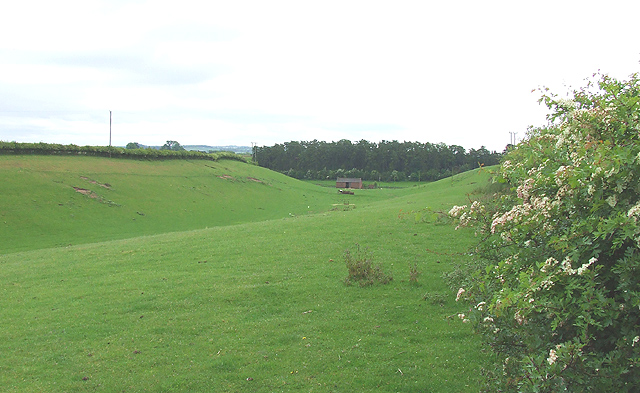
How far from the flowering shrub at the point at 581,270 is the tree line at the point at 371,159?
12264 cm

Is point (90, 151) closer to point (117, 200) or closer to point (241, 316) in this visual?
point (117, 200)

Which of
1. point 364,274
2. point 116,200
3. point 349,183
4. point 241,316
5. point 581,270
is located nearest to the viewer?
point 581,270

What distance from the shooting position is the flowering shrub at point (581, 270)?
3.42 m

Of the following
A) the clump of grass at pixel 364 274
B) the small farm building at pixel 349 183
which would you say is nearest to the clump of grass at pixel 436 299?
the clump of grass at pixel 364 274

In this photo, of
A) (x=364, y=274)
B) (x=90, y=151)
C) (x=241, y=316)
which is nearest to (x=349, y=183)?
(x=90, y=151)

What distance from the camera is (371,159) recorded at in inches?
5679

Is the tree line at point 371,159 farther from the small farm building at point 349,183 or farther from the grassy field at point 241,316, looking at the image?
the grassy field at point 241,316

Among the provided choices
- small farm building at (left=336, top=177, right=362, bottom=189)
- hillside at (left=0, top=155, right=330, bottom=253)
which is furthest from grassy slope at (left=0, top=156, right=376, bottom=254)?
small farm building at (left=336, top=177, right=362, bottom=189)

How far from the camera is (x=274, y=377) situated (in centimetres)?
789

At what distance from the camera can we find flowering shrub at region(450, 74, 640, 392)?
11.2ft

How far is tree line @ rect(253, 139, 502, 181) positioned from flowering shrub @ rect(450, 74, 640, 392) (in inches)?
4828

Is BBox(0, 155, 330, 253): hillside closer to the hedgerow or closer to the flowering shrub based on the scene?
the hedgerow

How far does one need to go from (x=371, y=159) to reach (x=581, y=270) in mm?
142271

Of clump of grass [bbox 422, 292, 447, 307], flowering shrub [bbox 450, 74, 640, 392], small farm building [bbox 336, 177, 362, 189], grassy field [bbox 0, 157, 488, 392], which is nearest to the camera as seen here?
flowering shrub [bbox 450, 74, 640, 392]
